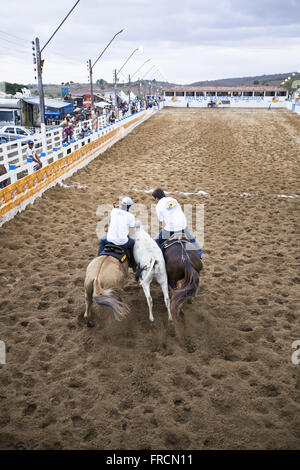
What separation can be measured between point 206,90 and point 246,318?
8035 cm

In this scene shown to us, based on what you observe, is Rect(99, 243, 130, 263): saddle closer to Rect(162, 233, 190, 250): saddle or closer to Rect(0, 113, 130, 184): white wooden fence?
Rect(162, 233, 190, 250): saddle

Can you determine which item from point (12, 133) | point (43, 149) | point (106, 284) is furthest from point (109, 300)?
point (12, 133)

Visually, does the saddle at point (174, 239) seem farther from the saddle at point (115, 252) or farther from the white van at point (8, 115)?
the white van at point (8, 115)

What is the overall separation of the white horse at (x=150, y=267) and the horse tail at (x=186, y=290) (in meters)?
0.32

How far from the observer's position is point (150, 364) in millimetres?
4348

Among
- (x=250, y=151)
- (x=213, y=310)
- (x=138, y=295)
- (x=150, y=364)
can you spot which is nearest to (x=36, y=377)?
(x=150, y=364)

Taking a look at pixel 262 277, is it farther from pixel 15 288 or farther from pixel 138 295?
pixel 15 288

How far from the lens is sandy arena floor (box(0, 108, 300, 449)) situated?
3.51m

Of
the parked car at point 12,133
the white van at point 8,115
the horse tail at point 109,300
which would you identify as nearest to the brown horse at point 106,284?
the horse tail at point 109,300

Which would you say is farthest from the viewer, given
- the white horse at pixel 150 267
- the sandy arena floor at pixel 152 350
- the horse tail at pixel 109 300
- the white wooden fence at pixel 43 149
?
the white wooden fence at pixel 43 149

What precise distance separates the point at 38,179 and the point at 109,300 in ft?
Answer: 24.2

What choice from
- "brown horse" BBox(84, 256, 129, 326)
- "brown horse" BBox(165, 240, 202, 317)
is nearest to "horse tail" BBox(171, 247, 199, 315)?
"brown horse" BBox(165, 240, 202, 317)

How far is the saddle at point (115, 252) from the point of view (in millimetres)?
5156

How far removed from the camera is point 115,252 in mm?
5203
